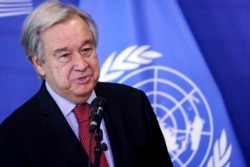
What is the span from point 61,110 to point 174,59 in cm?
76

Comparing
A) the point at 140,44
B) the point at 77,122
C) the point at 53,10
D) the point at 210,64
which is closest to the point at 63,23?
the point at 53,10

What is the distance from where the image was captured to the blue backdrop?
215 centimetres

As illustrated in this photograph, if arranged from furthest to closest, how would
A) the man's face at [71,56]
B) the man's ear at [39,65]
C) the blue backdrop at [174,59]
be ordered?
1. the blue backdrop at [174,59]
2. the man's ear at [39,65]
3. the man's face at [71,56]

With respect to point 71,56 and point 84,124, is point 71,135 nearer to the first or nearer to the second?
point 84,124

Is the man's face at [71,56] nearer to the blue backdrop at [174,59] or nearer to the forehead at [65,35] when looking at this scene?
the forehead at [65,35]

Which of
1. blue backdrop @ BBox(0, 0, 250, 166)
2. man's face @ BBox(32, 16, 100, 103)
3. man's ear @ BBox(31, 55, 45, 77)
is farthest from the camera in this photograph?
blue backdrop @ BBox(0, 0, 250, 166)

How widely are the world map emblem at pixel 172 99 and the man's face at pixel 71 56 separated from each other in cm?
64

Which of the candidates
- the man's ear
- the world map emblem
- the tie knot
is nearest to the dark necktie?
the tie knot

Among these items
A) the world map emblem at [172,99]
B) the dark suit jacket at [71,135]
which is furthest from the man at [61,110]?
the world map emblem at [172,99]

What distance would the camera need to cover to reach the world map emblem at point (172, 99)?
7.06ft

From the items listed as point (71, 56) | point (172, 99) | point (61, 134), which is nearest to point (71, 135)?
point (61, 134)

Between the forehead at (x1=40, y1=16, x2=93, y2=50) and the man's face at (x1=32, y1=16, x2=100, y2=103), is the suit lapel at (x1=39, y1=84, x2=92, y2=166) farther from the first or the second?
the forehead at (x1=40, y1=16, x2=93, y2=50)

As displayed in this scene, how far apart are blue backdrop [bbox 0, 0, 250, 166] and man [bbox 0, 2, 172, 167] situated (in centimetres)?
51

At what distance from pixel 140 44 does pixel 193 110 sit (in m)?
0.41
